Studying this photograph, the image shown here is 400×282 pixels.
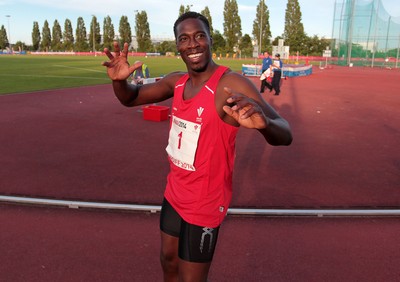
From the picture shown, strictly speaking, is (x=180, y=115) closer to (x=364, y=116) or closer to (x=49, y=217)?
(x=49, y=217)

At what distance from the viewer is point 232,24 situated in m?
97.7

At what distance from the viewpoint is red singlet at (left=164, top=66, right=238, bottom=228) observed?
2148mm

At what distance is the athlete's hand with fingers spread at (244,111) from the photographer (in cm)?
186

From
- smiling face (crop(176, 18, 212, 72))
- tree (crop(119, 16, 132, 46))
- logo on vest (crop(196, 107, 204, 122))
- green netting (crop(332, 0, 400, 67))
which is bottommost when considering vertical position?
logo on vest (crop(196, 107, 204, 122))

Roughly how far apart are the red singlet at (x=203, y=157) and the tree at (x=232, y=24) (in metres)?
96.8

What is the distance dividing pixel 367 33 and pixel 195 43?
165 feet

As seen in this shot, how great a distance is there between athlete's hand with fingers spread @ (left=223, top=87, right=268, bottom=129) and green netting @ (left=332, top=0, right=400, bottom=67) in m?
49.9

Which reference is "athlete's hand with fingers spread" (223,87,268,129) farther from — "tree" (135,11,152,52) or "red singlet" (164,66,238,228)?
"tree" (135,11,152,52)

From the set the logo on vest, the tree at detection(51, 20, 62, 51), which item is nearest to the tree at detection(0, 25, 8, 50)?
the tree at detection(51, 20, 62, 51)

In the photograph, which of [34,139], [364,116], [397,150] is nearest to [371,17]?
[364,116]

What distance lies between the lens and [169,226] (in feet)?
8.16

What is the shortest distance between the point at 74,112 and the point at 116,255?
8646mm

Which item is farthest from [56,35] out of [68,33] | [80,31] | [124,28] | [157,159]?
[157,159]

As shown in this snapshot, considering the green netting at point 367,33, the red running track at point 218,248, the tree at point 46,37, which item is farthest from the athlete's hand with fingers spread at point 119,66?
the tree at point 46,37
